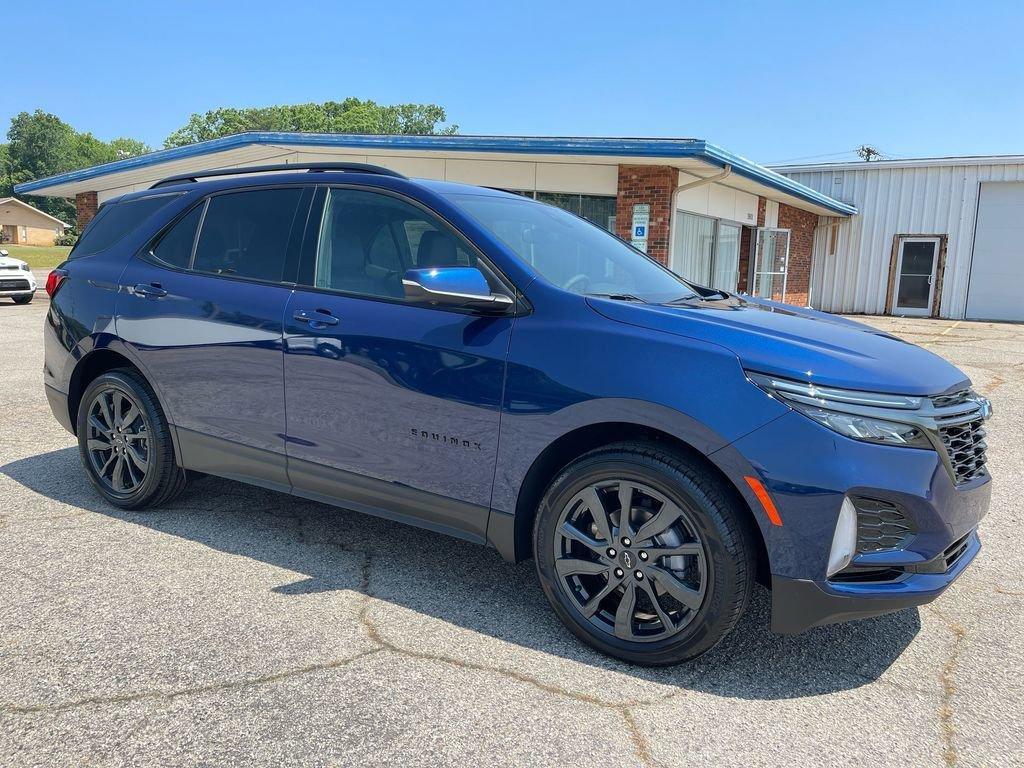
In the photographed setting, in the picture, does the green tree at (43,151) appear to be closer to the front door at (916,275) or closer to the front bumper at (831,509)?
the front door at (916,275)

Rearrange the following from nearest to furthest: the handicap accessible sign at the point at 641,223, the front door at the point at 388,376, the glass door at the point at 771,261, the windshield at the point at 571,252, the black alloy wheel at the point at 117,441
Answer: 1. the front door at the point at 388,376
2. the windshield at the point at 571,252
3. the black alloy wheel at the point at 117,441
4. the handicap accessible sign at the point at 641,223
5. the glass door at the point at 771,261

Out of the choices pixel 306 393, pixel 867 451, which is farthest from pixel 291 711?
pixel 867 451

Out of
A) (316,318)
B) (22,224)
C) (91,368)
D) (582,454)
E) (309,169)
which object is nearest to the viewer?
(582,454)

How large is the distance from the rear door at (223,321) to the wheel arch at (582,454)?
4.13ft

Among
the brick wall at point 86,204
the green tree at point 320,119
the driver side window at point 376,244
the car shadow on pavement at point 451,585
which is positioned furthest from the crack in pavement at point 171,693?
the green tree at point 320,119

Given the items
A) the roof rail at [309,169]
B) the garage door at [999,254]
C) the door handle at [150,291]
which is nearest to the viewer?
the roof rail at [309,169]

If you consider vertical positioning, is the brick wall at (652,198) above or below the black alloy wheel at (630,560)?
above

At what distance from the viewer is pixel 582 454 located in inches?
113

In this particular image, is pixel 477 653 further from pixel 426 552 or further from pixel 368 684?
pixel 426 552

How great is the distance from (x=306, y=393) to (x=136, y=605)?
1099 millimetres

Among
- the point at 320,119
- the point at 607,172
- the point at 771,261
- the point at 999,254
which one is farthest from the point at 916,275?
the point at 320,119

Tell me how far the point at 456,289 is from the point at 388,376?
1.72ft

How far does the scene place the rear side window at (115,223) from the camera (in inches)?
173

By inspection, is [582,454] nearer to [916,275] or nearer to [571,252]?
[571,252]
